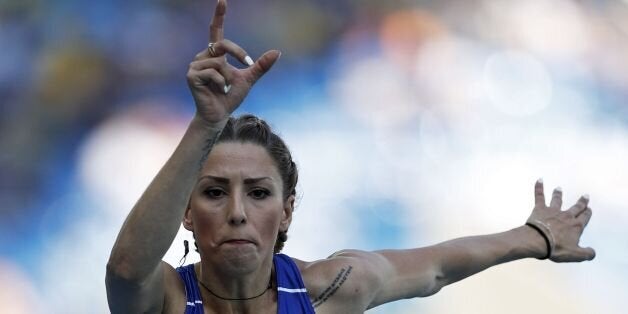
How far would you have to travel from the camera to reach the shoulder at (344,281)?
289cm

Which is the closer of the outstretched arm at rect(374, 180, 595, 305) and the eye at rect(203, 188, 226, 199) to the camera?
the eye at rect(203, 188, 226, 199)

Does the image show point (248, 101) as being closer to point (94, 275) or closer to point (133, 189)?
point (133, 189)

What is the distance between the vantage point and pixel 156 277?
2.29 meters

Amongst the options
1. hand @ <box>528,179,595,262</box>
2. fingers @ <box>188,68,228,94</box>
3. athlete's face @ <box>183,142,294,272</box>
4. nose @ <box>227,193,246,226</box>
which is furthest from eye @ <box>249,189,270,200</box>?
hand @ <box>528,179,595,262</box>

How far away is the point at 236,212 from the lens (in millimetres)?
2492

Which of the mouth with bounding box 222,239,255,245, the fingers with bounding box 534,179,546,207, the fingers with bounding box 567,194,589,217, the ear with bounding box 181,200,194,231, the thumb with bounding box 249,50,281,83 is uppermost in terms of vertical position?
the fingers with bounding box 534,179,546,207

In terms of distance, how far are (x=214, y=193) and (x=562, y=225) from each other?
1.48 meters

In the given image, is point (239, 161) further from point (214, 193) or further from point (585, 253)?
point (585, 253)

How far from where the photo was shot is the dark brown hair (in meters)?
Answer: 2.75

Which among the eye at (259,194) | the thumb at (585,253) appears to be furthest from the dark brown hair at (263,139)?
the thumb at (585,253)

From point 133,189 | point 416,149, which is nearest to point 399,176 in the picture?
point 416,149

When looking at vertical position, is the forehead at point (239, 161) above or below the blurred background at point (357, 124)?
below

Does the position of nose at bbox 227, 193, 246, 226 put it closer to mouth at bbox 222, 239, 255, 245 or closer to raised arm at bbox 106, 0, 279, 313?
mouth at bbox 222, 239, 255, 245

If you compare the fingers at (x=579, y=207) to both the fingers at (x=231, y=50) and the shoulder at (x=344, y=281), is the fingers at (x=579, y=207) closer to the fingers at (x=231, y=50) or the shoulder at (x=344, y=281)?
the shoulder at (x=344, y=281)
